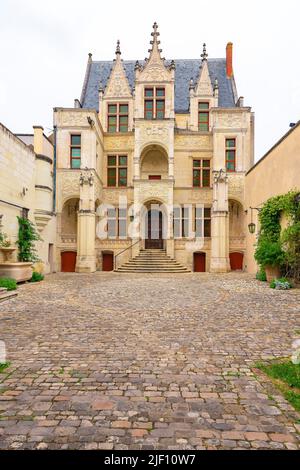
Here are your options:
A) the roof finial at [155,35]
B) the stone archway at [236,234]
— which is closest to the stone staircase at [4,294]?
the stone archway at [236,234]

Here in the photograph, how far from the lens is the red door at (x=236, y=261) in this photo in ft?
74.9

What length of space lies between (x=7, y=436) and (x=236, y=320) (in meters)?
5.42

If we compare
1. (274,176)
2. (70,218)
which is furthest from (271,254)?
(70,218)

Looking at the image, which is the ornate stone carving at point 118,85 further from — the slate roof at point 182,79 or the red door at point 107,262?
the red door at point 107,262

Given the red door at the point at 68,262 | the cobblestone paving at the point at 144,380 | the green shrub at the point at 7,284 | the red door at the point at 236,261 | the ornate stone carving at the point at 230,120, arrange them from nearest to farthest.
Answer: the cobblestone paving at the point at 144,380 < the green shrub at the point at 7,284 < the ornate stone carving at the point at 230,120 < the red door at the point at 68,262 < the red door at the point at 236,261

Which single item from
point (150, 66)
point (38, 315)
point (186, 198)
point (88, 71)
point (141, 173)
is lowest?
point (38, 315)

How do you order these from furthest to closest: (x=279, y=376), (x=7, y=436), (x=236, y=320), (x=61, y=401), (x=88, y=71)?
(x=88, y=71) < (x=236, y=320) < (x=279, y=376) < (x=61, y=401) < (x=7, y=436)

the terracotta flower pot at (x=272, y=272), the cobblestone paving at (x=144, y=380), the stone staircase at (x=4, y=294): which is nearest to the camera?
the cobblestone paving at (x=144, y=380)

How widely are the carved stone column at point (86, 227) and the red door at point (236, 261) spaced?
1045cm

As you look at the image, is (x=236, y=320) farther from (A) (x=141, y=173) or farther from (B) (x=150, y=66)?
(B) (x=150, y=66)

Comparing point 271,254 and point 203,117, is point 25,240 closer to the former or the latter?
point 271,254

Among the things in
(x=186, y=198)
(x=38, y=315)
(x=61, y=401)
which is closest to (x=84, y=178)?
(x=186, y=198)

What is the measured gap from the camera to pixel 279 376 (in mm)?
3973

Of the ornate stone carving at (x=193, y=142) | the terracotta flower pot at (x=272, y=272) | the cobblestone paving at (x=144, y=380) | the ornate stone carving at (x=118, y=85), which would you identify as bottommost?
the cobblestone paving at (x=144, y=380)
